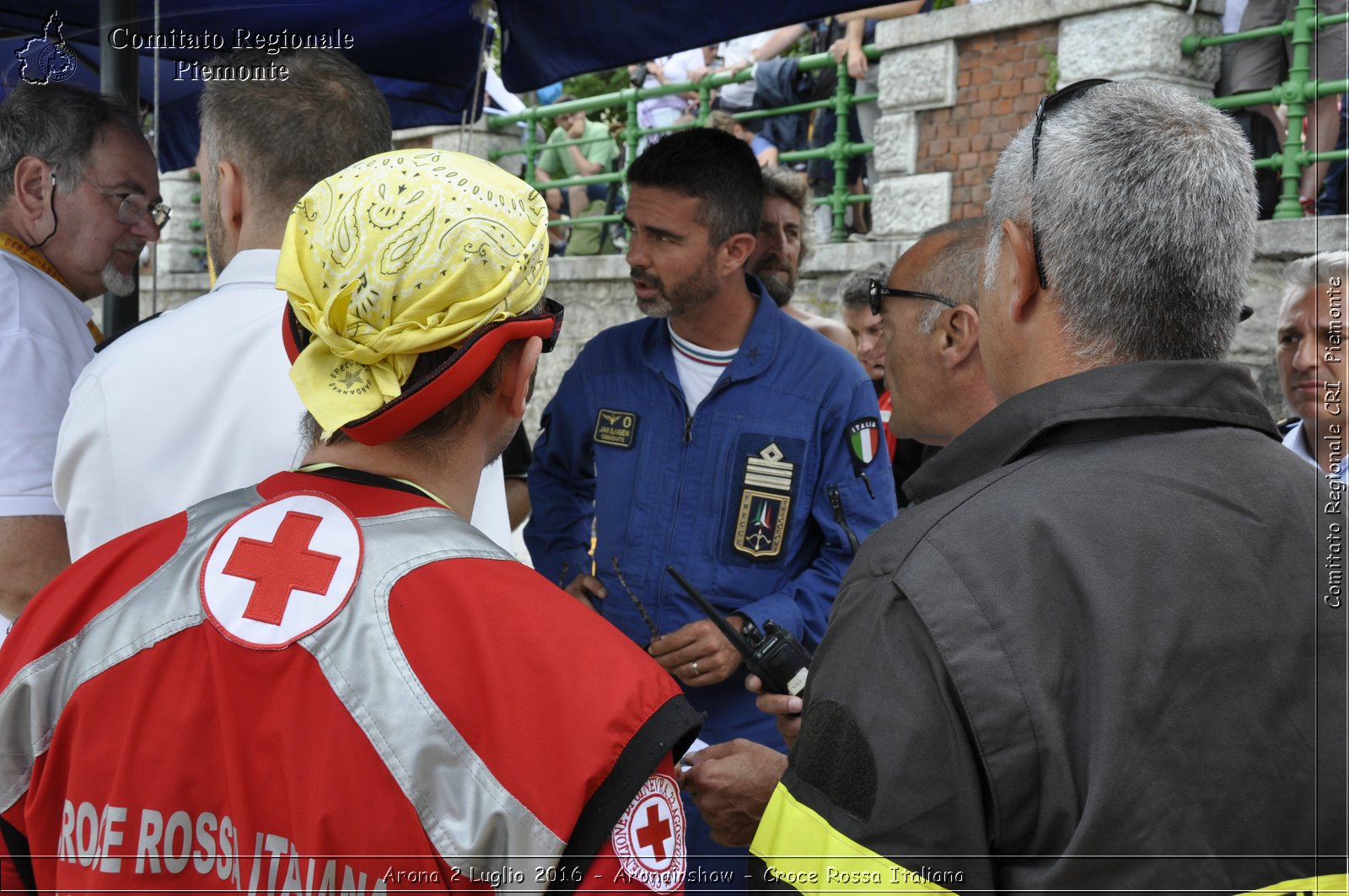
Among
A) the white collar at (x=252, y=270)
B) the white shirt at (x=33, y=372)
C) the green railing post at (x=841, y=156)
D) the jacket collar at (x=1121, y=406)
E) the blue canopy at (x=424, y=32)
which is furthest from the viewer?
the green railing post at (x=841, y=156)

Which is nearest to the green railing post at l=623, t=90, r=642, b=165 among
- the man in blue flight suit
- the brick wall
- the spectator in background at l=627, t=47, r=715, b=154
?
the spectator in background at l=627, t=47, r=715, b=154

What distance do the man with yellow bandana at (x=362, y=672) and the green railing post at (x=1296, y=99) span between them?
5937mm

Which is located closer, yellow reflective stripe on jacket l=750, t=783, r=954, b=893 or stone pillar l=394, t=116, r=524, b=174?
yellow reflective stripe on jacket l=750, t=783, r=954, b=893

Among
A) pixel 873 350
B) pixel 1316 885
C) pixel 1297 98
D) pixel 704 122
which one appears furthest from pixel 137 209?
pixel 704 122

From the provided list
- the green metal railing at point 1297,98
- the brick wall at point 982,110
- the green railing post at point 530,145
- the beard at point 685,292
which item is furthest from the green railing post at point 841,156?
the beard at point 685,292

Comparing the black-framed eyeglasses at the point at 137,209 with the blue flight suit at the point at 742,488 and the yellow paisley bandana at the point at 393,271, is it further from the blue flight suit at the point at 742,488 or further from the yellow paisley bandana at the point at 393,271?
the yellow paisley bandana at the point at 393,271

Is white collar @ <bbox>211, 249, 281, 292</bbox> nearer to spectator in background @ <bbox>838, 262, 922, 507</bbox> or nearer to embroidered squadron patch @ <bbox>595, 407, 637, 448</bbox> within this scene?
embroidered squadron patch @ <bbox>595, 407, 637, 448</bbox>

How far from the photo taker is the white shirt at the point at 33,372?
7.30 ft

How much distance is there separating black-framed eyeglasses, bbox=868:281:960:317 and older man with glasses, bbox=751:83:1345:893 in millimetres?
961

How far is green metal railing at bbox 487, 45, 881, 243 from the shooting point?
8.40 metres

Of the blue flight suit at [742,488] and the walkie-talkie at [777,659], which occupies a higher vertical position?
the blue flight suit at [742,488]

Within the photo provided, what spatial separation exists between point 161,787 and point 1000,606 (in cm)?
85

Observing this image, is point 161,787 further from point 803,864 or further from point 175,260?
point 175,260

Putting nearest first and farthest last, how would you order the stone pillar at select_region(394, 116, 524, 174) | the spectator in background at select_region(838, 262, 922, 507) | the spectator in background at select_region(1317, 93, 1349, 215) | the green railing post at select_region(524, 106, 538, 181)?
the spectator in background at select_region(838, 262, 922, 507) → the spectator in background at select_region(1317, 93, 1349, 215) → the green railing post at select_region(524, 106, 538, 181) → the stone pillar at select_region(394, 116, 524, 174)
